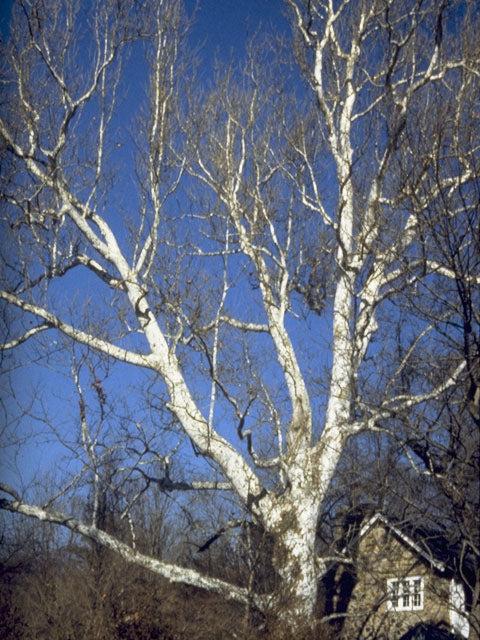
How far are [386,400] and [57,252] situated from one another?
604 centimetres

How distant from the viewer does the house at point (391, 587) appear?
1131 cm

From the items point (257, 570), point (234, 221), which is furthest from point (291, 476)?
point (234, 221)

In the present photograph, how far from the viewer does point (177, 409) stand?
9.48 metres

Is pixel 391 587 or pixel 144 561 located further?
pixel 391 587

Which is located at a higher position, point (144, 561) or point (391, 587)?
point (391, 587)

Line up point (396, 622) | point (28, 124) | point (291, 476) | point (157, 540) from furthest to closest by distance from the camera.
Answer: point (157, 540) → point (396, 622) → point (28, 124) → point (291, 476)

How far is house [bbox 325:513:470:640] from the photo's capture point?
1131 cm

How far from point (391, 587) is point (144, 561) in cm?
484

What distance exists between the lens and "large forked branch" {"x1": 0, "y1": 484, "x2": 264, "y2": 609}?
923 centimetres

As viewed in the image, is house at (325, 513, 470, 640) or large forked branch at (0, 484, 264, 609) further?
house at (325, 513, 470, 640)

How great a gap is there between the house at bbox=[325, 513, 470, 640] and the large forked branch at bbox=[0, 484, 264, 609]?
2.58 meters

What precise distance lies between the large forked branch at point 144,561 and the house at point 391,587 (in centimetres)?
258

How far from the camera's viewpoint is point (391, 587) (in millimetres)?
11148

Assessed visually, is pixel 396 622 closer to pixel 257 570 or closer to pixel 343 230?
pixel 257 570
